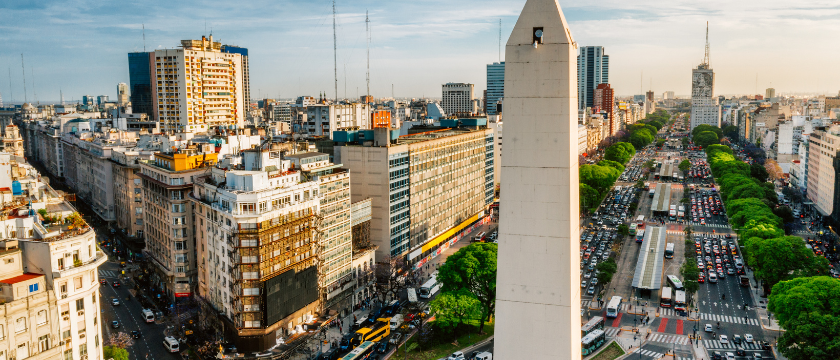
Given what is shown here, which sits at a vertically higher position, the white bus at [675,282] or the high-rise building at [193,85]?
the high-rise building at [193,85]

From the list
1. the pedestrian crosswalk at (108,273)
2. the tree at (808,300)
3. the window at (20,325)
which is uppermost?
the window at (20,325)

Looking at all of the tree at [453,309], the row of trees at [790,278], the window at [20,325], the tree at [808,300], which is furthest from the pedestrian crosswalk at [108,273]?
the tree at [808,300]

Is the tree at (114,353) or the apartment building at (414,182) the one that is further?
the apartment building at (414,182)

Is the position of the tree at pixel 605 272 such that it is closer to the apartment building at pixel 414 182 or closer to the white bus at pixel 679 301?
the white bus at pixel 679 301

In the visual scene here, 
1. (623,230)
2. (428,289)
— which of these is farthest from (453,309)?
(623,230)

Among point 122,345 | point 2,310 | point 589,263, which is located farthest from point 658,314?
point 2,310

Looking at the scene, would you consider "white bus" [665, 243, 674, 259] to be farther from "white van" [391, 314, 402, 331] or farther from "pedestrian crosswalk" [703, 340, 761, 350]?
"white van" [391, 314, 402, 331]
